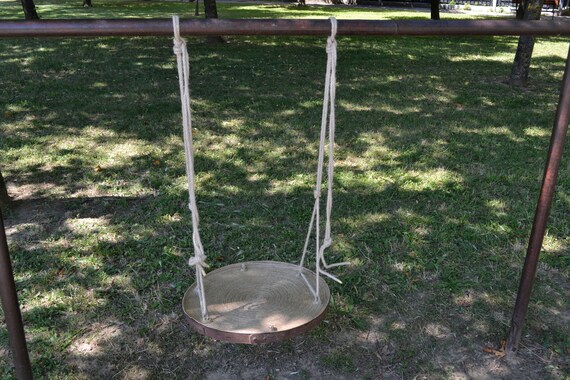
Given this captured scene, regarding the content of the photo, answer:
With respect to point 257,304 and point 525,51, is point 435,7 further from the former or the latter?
point 257,304

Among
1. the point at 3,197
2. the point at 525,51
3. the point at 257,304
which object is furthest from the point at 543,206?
the point at 525,51

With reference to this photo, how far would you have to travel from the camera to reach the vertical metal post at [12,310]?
1876 millimetres

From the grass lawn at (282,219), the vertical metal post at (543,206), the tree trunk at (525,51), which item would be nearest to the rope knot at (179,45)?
the grass lawn at (282,219)

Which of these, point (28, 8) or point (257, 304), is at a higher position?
point (28, 8)

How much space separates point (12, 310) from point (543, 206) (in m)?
2.06

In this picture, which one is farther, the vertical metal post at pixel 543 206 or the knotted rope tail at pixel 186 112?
the vertical metal post at pixel 543 206

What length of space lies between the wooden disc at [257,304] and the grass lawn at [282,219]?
39cm

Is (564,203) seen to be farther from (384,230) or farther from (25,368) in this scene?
(25,368)

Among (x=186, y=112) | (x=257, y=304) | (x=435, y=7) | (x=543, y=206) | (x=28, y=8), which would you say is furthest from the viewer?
(x=435, y=7)

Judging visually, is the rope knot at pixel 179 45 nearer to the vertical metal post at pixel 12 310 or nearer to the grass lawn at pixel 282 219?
the vertical metal post at pixel 12 310

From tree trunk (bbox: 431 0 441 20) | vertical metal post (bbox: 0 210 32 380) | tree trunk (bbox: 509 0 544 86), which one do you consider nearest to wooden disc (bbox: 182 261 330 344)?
vertical metal post (bbox: 0 210 32 380)

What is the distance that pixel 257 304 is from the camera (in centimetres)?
215

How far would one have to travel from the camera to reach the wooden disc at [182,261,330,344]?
1.92 m

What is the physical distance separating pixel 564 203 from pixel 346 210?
1.54 m
